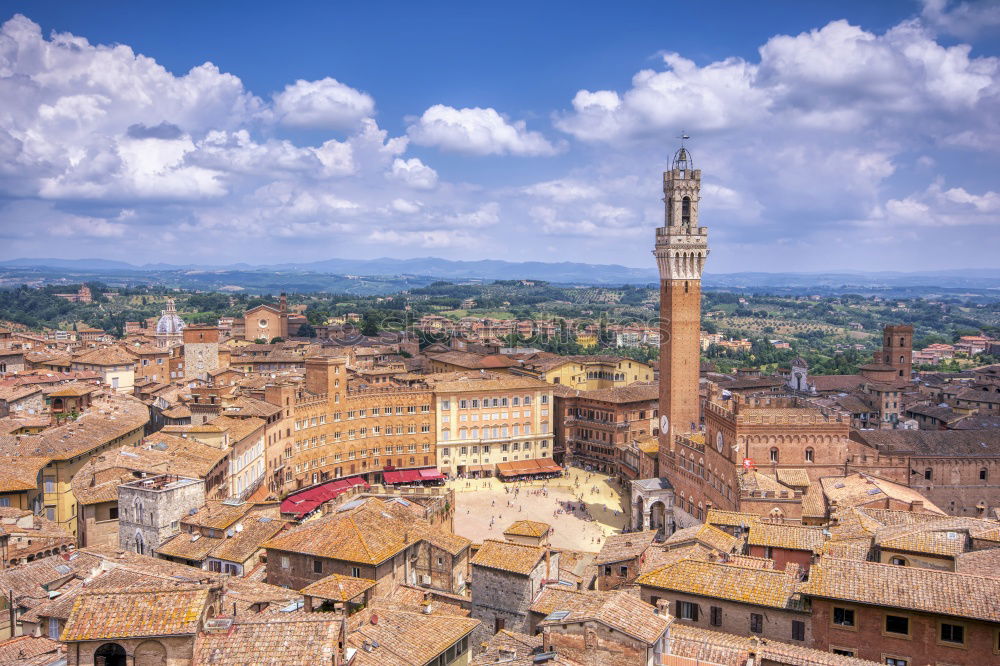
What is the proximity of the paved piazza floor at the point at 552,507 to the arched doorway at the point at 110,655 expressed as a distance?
38.4 metres

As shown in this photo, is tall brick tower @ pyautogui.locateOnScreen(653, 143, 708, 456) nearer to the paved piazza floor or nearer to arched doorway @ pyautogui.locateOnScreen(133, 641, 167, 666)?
the paved piazza floor

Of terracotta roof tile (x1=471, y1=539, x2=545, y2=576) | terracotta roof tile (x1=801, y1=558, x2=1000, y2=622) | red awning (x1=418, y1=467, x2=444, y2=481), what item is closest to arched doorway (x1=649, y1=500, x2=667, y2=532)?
red awning (x1=418, y1=467, x2=444, y2=481)

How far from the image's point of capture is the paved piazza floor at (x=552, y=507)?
182 ft

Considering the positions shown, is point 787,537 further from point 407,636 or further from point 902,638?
point 407,636

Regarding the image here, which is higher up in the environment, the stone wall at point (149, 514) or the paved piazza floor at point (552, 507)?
the stone wall at point (149, 514)

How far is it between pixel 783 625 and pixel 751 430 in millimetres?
29340

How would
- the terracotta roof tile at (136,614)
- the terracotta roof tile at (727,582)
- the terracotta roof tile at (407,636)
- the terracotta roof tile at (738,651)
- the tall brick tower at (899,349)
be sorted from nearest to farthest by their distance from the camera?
1. the terracotta roof tile at (136,614)
2. the terracotta roof tile at (738,651)
3. the terracotta roof tile at (407,636)
4. the terracotta roof tile at (727,582)
5. the tall brick tower at (899,349)

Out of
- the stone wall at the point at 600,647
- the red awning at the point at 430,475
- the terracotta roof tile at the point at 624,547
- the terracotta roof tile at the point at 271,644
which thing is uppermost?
the terracotta roof tile at the point at 271,644

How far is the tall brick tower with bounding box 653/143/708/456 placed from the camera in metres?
64.8

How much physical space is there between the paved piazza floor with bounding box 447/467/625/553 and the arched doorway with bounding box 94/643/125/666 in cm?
3837

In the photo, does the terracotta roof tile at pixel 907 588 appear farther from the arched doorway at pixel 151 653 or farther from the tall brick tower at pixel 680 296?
the tall brick tower at pixel 680 296

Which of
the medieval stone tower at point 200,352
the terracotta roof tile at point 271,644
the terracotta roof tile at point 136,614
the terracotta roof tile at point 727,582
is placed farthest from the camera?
the medieval stone tower at point 200,352

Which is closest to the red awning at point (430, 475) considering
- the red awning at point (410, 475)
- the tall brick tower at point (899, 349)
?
the red awning at point (410, 475)

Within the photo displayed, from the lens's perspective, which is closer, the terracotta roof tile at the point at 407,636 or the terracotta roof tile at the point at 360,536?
the terracotta roof tile at the point at 407,636
